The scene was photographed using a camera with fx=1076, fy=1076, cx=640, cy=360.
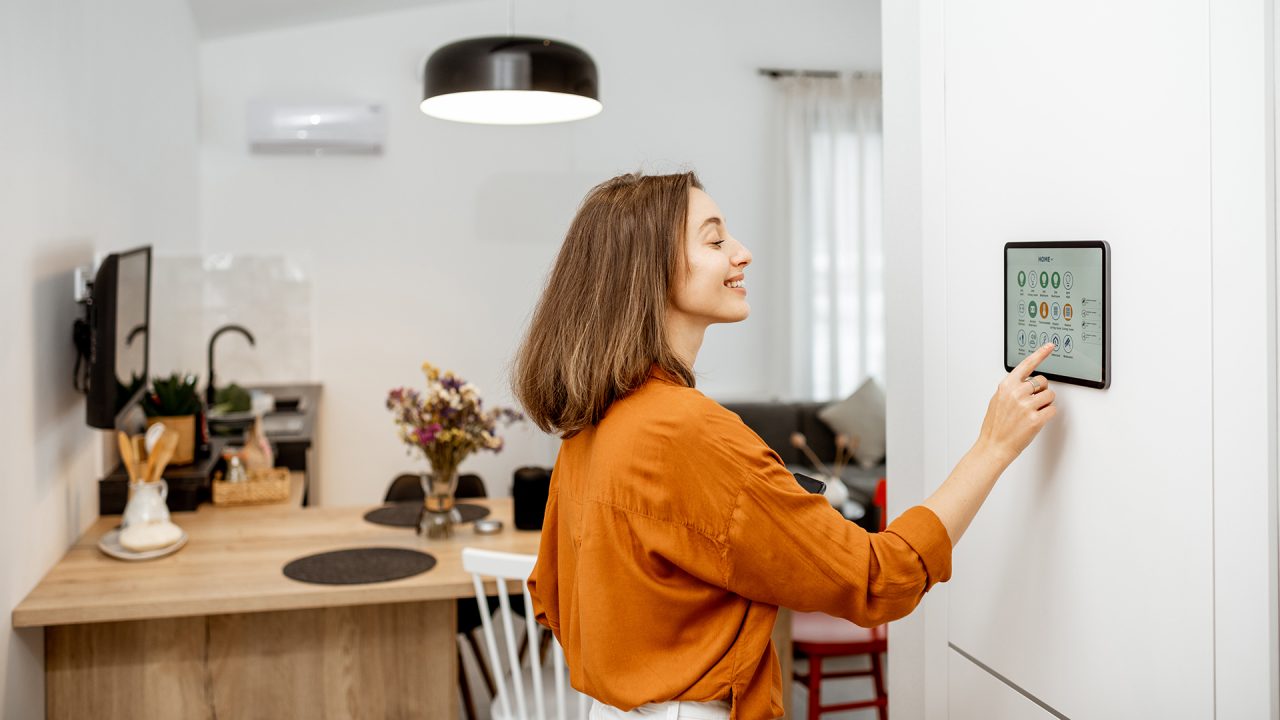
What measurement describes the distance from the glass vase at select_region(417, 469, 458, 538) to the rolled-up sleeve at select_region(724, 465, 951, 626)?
1.73m

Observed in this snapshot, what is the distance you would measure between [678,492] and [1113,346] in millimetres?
519

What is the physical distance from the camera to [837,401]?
5719 mm

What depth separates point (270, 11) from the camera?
16.5 feet

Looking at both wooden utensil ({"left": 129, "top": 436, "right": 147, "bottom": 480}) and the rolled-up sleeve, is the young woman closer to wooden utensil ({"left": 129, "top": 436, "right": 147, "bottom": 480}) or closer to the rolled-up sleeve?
the rolled-up sleeve

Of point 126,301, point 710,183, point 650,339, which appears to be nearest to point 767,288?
point 710,183

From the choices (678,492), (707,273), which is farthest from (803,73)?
(678,492)

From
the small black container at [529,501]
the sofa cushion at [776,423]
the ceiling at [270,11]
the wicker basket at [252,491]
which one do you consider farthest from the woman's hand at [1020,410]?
the ceiling at [270,11]

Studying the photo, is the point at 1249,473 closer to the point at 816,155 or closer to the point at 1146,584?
the point at 1146,584

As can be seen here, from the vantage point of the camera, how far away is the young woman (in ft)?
4.17

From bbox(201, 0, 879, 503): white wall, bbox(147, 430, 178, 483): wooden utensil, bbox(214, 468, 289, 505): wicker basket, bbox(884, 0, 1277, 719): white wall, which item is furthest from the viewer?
bbox(201, 0, 879, 503): white wall

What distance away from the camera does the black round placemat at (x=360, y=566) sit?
2.51m

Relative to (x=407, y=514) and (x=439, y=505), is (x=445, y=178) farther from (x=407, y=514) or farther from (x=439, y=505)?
(x=439, y=505)

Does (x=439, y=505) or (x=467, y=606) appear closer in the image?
(x=439, y=505)

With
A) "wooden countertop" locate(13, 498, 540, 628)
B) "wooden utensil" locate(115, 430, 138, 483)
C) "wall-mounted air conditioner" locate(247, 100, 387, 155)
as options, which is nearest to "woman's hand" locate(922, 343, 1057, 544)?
"wooden countertop" locate(13, 498, 540, 628)
